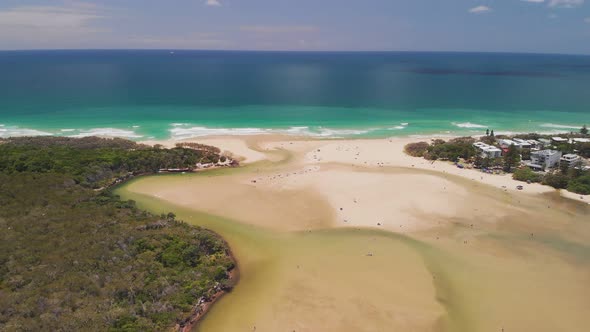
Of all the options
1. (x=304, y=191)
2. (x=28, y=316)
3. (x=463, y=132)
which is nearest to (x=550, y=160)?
(x=463, y=132)

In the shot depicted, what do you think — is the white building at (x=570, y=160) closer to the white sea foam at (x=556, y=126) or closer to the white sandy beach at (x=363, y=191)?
the white sandy beach at (x=363, y=191)

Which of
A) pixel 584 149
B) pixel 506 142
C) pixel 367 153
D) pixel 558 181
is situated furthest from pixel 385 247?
pixel 584 149

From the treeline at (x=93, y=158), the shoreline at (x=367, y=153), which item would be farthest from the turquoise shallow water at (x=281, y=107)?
the treeline at (x=93, y=158)

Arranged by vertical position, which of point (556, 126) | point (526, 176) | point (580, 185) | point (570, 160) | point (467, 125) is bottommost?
point (580, 185)

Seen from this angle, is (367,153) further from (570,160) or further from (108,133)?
(108,133)

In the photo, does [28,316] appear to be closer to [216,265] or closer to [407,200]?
[216,265]

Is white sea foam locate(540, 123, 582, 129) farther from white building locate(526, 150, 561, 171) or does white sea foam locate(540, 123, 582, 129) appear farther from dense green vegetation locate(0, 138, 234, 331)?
dense green vegetation locate(0, 138, 234, 331)
